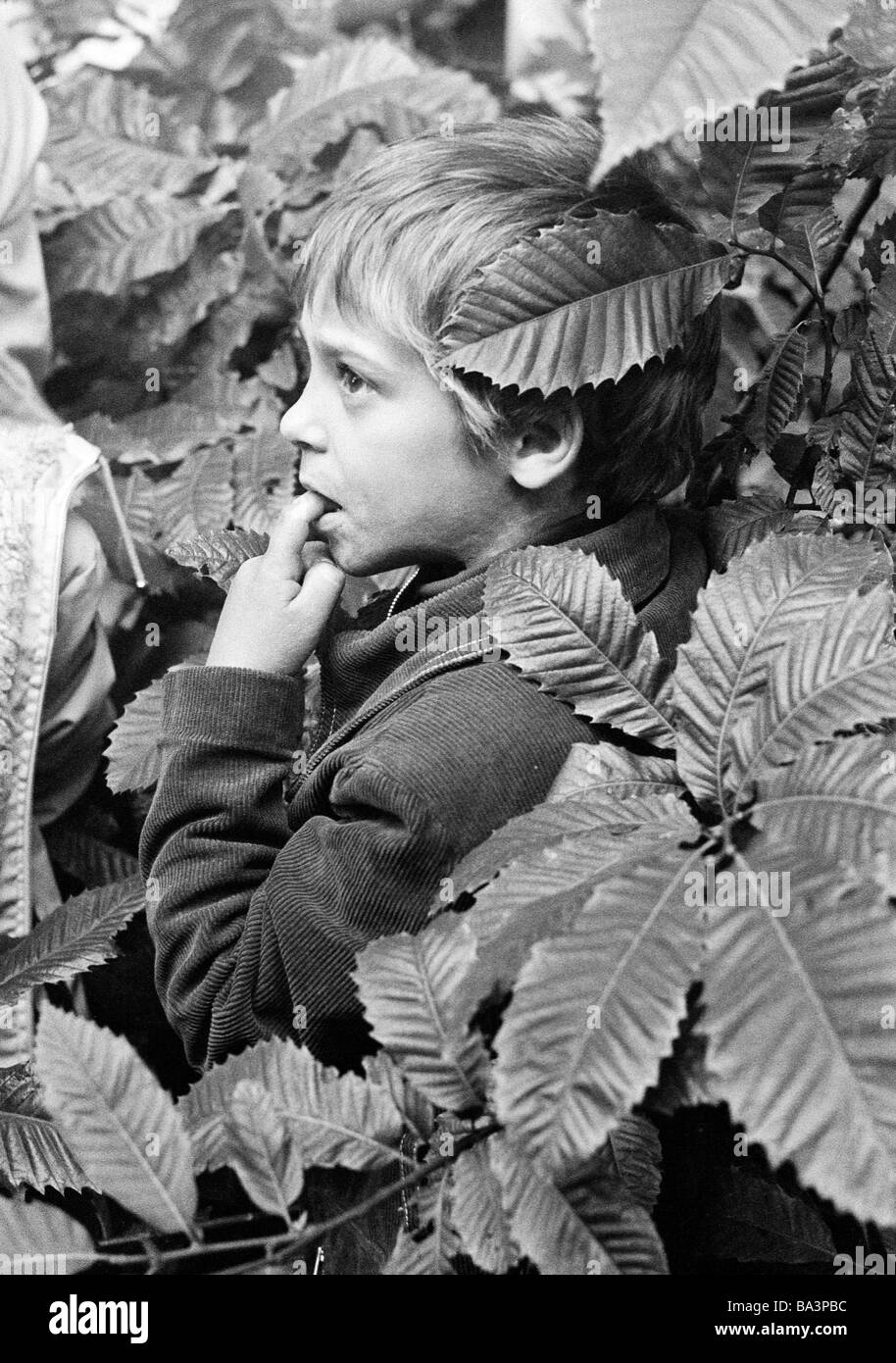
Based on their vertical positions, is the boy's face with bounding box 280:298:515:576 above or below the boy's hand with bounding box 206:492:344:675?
above

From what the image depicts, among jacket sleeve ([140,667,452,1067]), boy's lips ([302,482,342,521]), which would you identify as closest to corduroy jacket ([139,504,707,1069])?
→ jacket sleeve ([140,667,452,1067])

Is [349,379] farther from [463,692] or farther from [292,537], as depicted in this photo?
[463,692]

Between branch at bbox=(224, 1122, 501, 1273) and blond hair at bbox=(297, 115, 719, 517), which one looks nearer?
branch at bbox=(224, 1122, 501, 1273)

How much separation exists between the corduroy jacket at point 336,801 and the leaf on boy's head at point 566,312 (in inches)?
6.4

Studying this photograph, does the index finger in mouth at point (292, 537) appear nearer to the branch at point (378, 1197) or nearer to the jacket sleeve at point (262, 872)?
the jacket sleeve at point (262, 872)

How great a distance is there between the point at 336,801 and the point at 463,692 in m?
0.11

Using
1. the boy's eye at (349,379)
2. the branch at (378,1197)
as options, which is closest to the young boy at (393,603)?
the boy's eye at (349,379)

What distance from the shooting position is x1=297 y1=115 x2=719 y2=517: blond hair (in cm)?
104

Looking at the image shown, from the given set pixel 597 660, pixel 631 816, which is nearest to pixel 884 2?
pixel 597 660

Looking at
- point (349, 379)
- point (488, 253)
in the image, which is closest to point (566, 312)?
point (488, 253)

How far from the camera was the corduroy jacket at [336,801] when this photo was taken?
2.92 feet

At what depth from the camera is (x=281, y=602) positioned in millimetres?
1090

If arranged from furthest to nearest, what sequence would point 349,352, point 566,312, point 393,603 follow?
point 393,603
point 349,352
point 566,312

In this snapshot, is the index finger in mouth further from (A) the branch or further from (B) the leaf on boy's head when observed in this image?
(A) the branch
